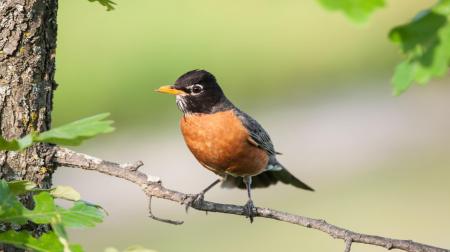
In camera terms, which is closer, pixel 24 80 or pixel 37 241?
pixel 37 241

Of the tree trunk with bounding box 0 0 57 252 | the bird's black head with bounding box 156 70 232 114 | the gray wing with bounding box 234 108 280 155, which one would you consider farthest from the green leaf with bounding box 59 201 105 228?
the gray wing with bounding box 234 108 280 155

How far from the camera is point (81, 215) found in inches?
83.7

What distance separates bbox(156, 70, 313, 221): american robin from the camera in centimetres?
465

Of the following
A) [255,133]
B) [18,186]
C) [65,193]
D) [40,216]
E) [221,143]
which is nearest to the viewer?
[40,216]

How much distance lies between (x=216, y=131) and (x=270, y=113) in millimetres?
5365

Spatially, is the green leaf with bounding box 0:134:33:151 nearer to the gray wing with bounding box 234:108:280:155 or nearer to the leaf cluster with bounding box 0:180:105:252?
the leaf cluster with bounding box 0:180:105:252

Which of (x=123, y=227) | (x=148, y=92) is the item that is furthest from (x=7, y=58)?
(x=148, y=92)

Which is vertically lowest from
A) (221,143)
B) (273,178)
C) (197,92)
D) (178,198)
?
(178,198)

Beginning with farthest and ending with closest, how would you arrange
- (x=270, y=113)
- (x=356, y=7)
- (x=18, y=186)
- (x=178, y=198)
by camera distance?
(x=270, y=113)
(x=178, y=198)
(x=18, y=186)
(x=356, y=7)

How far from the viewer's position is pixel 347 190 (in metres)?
8.47

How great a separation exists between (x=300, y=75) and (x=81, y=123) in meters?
9.60

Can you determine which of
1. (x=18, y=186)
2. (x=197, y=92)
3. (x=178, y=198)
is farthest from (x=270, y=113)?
(x=18, y=186)

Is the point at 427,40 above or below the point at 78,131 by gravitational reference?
above

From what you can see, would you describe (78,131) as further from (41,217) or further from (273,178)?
(273,178)
